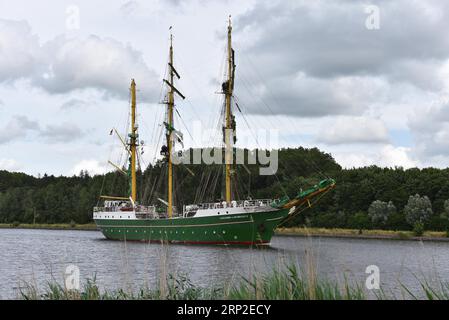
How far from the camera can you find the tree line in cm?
9062

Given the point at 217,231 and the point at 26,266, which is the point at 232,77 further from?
the point at 26,266

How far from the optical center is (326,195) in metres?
113

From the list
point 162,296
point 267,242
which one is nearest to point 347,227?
point 267,242

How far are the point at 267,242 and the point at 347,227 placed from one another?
117 feet

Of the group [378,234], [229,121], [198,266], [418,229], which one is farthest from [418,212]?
[198,266]

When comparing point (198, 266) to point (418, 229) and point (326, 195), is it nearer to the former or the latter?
point (418, 229)

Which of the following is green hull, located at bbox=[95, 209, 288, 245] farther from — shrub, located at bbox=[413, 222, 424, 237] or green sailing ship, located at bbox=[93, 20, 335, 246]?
shrub, located at bbox=[413, 222, 424, 237]

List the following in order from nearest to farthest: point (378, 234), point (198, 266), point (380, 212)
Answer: point (198, 266) → point (378, 234) → point (380, 212)

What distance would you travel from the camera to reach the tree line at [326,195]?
3568 inches

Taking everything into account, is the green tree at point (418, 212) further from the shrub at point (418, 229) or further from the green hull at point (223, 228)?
the green hull at point (223, 228)

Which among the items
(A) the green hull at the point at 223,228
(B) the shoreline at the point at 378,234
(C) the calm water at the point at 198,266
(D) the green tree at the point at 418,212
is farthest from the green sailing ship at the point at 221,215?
(D) the green tree at the point at 418,212

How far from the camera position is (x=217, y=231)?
65.6 m

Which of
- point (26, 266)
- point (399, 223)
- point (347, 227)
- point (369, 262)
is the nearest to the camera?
point (26, 266)
